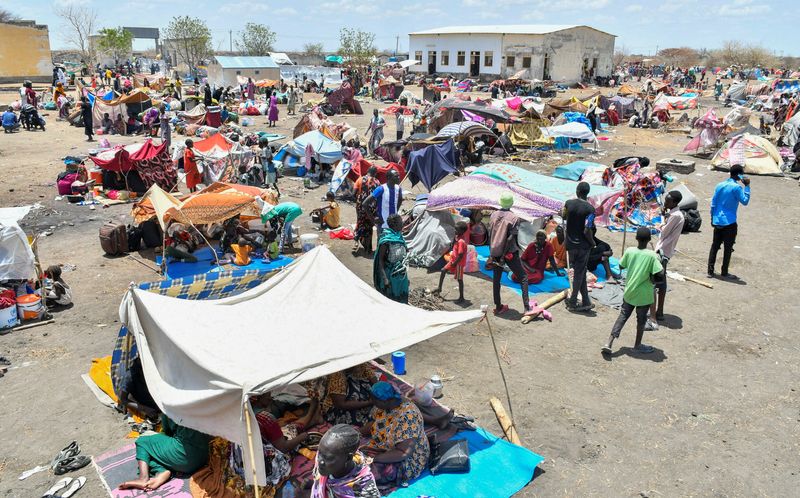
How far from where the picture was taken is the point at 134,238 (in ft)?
35.3

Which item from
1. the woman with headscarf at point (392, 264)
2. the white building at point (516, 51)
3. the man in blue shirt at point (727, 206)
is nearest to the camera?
the woman with headscarf at point (392, 264)

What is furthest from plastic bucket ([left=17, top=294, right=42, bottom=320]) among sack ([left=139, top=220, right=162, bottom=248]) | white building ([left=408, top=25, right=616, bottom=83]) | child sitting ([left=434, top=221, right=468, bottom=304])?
white building ([left=408, top=25, right=616, bottom=83])

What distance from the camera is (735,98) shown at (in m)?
38.2

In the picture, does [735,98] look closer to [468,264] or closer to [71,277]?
[468,264]

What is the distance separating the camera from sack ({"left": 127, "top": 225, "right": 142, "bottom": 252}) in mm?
10719

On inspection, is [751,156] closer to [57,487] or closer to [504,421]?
[504,421]

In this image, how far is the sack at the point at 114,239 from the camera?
10.4 m

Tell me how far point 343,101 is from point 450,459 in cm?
2794

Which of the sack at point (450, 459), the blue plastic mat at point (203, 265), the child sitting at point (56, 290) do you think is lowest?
the sack at point (450, 459)

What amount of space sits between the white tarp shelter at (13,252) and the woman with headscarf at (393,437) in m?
5.67

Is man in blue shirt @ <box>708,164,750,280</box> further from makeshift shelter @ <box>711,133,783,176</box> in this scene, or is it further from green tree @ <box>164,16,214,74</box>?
green tree @ <box>164,16,214,74</box>

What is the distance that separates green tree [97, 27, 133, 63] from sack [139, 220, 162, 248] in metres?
52.6

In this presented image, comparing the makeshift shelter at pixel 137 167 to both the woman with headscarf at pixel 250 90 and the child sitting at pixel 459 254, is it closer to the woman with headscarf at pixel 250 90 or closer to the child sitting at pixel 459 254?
the child sitting at pixel 459 254

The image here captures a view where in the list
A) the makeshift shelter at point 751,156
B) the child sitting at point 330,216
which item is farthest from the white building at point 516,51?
the child sitting at point 330,216
